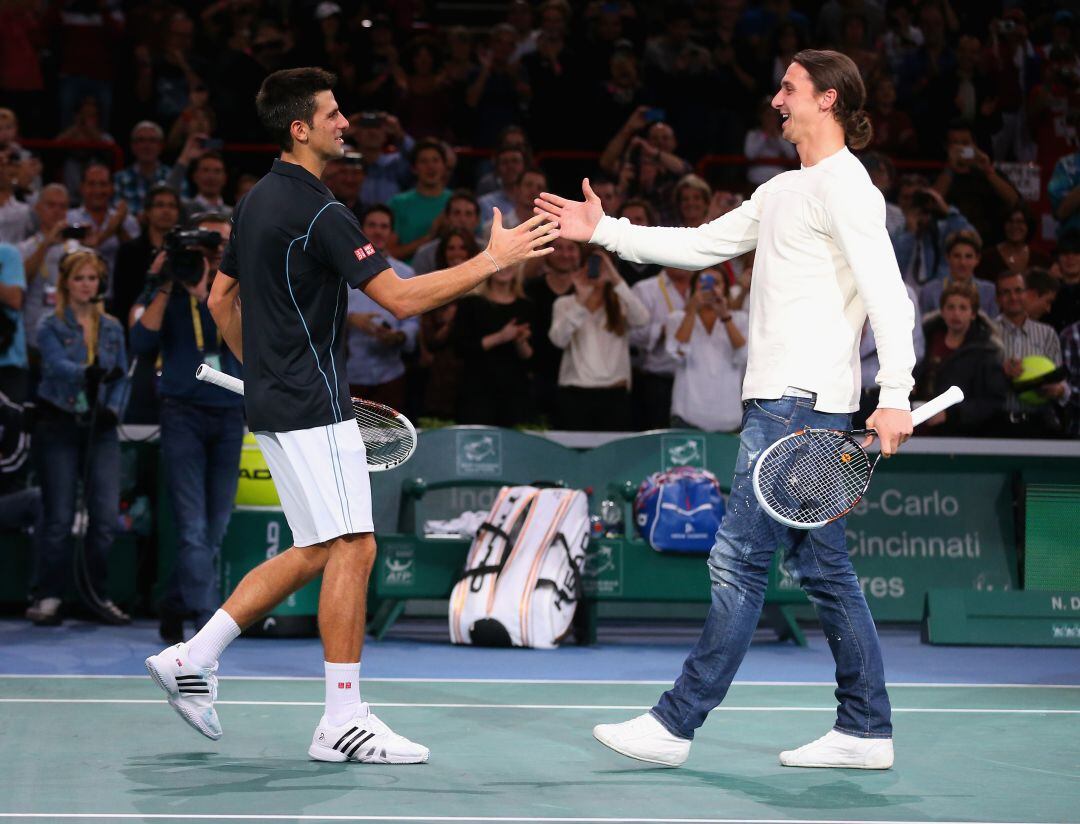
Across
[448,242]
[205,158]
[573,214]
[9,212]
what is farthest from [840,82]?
[9,212]

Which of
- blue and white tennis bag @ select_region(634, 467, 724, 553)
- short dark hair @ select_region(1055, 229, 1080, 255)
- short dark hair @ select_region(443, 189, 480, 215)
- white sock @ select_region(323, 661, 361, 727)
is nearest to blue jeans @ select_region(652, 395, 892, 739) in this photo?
white sock @ select_region(323, 661, 361, 727)

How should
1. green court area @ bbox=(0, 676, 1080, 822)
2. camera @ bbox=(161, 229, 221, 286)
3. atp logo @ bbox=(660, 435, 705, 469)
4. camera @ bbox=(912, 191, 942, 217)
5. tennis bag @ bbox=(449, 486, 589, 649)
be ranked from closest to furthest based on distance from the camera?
green court area @ bbox=(0, 676, 1080, 822) → camera @ bbox=(161, 229, 221, 286) → tennis bag @ bbox=(449, 486, 589, 649) → atp logo @ bbox=(660, 435, 705, 469) → camera @ bbox=(912, 191, 942, 217)

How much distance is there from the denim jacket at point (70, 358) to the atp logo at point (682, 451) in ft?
10.6

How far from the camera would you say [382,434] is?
597 centimetres

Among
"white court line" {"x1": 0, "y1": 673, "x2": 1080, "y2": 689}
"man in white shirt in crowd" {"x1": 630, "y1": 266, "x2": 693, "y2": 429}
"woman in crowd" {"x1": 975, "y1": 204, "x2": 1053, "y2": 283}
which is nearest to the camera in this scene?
"white court line" {"x1": 0, "y1": 673, "x2": 1080, "y2": 689}

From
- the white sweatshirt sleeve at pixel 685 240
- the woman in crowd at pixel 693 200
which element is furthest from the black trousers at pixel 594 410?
the white sweatshirt sleeve at pixel 685 240

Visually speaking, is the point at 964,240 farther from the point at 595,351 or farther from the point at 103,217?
the point at 103,217

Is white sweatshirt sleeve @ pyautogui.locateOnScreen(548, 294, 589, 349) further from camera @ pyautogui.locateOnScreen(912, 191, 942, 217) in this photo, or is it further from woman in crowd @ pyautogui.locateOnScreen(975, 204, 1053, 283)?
woman in crowd @ pyautogui.locateOnScreen(975, 204, 1053, 283)

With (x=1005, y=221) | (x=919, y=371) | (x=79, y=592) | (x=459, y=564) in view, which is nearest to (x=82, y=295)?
(x=79, y=592)

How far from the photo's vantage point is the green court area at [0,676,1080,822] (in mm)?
4668

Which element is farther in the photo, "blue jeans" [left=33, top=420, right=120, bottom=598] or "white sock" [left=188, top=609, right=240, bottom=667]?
"blue jeans" [left=33, top=420, right=120, bottom=598]

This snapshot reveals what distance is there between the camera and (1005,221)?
13.3 meters

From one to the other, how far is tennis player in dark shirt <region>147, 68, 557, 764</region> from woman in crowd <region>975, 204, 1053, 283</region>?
8117 mm

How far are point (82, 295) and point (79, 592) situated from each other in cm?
172
